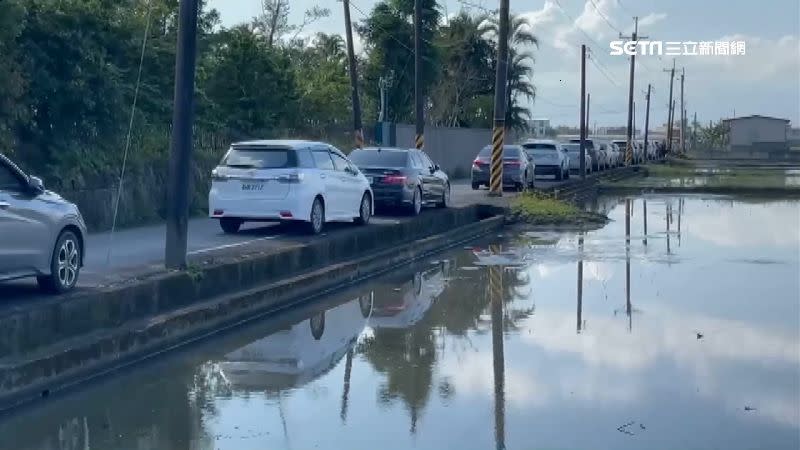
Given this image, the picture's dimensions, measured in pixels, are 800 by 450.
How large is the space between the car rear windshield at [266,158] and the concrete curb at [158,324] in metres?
1.97

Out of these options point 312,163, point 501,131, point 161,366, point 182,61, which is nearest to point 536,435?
point 161,366

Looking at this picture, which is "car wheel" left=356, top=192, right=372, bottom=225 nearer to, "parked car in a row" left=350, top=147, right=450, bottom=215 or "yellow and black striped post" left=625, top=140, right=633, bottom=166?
"parked car in a row" left=350, top=147, right=450, bottom=215

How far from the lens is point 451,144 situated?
5856 cm

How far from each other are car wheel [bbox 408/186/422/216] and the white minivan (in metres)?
5.47

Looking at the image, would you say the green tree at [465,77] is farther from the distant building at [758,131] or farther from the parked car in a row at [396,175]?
the distant building at [758,131]

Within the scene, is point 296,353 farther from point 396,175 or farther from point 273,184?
point 396,175

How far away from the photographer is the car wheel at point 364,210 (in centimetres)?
2334

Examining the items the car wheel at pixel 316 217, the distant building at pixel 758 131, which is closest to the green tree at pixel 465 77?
the car wheel at pixel 316 217

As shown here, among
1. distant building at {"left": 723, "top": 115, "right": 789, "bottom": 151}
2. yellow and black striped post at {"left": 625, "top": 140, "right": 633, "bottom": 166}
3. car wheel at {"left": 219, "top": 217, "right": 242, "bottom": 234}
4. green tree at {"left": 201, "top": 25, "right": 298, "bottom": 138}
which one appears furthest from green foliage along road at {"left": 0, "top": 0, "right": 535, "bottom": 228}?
distant building at {"left": 723, "top": 115, "right": 789, "bottom": 151}

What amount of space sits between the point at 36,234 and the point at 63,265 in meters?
0.66

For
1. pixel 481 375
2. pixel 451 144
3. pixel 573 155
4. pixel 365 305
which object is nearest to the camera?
pixel 481 375

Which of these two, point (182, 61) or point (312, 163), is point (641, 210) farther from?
point (182, 61)

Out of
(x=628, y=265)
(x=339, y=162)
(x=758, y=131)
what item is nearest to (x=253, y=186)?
(x=339, y=162)

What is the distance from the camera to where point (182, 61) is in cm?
1445
